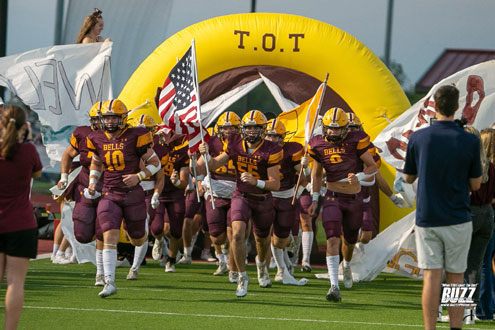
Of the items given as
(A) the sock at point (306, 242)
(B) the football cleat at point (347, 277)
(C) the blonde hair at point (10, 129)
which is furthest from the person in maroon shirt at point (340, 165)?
(C) the blonde hair at point (10, 129)

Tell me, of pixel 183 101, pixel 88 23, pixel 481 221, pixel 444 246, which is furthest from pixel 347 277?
pixel 444 246

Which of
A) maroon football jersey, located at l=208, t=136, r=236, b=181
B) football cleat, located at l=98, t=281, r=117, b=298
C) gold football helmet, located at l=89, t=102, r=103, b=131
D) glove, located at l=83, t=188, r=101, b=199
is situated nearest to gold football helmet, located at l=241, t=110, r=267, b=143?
maroon football jersey, located at l=208, t=136, r=236, b=181

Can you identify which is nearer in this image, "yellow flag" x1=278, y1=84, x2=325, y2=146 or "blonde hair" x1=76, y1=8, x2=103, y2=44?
"blonde hair" x1=76, y1=8, x2=103, y2=44

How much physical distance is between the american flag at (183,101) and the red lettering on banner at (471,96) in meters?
3.03

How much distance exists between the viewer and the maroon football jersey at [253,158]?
378 inches

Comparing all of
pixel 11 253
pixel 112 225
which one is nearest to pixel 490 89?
pixel 112 225

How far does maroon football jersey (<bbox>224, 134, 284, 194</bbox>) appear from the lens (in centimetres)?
959

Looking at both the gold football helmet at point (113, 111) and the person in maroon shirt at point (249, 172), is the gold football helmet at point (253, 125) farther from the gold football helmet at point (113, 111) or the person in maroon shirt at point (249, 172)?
the gold football helmet at point (113, 111)

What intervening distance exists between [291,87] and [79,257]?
4.46 m

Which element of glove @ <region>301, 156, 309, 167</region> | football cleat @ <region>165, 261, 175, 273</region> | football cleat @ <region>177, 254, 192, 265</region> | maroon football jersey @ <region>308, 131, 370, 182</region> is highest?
maroon football jersey @ <region>308, 131, 370, 182</region>

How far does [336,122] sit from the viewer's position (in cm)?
969

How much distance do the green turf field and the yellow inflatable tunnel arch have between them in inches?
119

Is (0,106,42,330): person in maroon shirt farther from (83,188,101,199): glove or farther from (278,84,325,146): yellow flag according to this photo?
(278,84,325,146): yellow flag

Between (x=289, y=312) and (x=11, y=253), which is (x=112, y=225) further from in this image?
(x=11, y=253)
